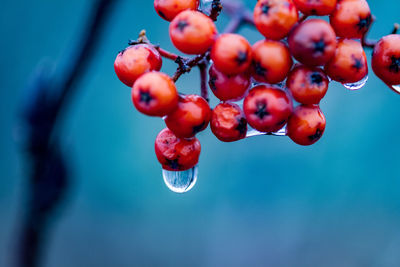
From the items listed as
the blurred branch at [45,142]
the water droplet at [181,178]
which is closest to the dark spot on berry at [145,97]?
the water droplet at [181,178]

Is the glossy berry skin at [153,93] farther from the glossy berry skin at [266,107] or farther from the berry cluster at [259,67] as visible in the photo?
the glossy berry skin at [266,107]

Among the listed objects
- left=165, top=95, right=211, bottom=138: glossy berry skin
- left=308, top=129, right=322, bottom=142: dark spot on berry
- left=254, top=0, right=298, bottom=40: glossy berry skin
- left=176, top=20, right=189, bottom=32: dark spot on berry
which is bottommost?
left=165, top=95, right=211, bottom=138: glossy berry skin

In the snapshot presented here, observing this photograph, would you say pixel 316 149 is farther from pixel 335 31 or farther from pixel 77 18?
Result: pixel 77 18

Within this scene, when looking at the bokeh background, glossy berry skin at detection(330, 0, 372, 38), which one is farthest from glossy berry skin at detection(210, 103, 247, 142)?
the bokeh background

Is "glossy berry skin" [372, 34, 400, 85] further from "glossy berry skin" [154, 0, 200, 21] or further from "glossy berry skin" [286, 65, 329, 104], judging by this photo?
"glossy berry skin" [154, 0, 200, 21]

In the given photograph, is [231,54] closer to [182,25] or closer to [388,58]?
[182,25]

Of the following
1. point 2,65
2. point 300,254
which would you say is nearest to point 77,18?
point 2,65

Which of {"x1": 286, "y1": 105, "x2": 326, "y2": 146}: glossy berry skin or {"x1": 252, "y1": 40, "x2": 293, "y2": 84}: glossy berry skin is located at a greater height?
{"x1": 252, "y1": 40, "x2": 293, "y2": 84}: glossy berry skin
